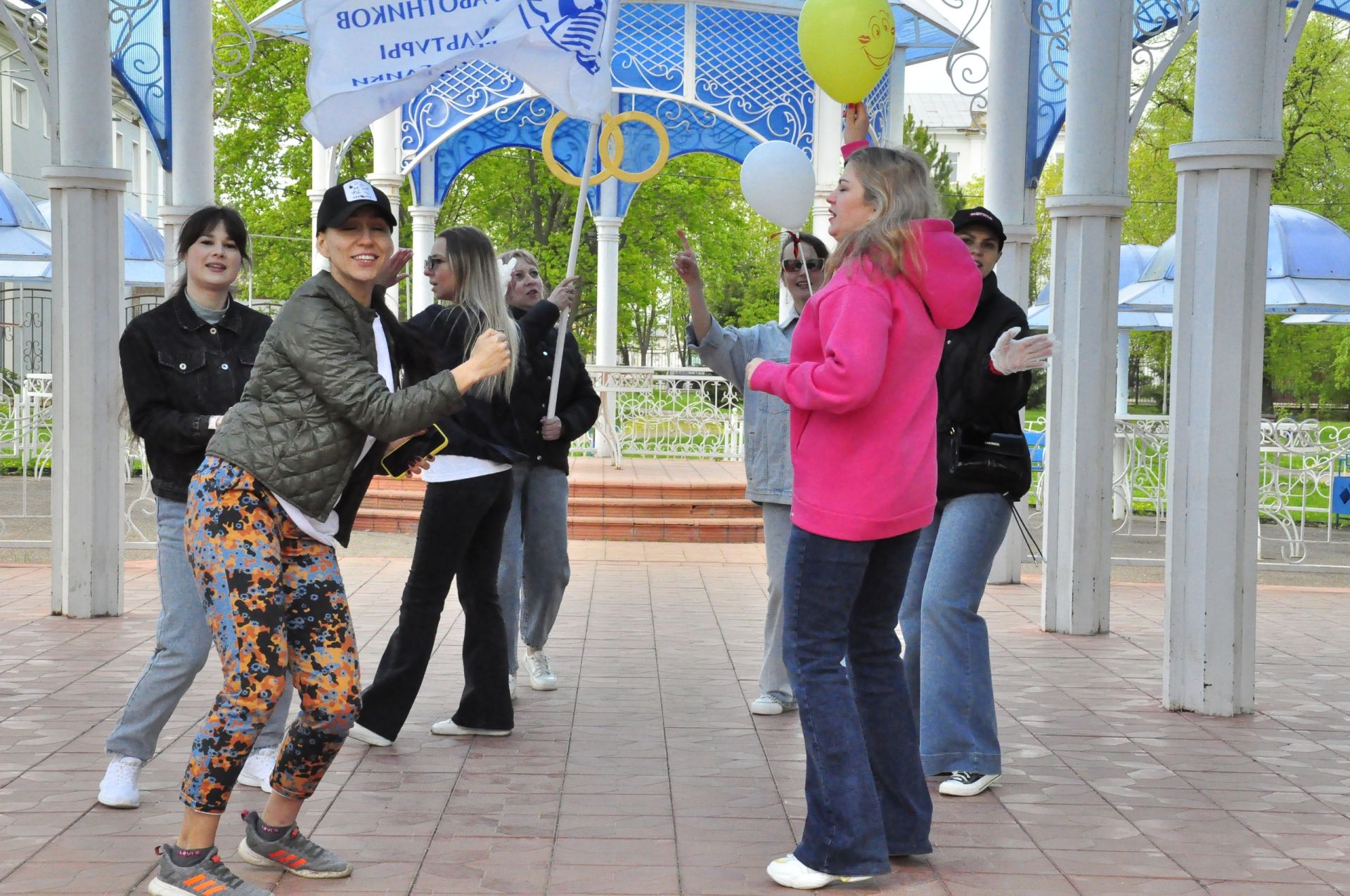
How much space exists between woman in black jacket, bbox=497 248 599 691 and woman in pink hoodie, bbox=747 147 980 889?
6.82 feet

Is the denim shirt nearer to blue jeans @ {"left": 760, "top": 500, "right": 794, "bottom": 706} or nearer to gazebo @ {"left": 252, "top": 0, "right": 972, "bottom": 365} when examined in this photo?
blue jeans @ {"left": 760, "top": 500, "right": 794, "bottom": 706}

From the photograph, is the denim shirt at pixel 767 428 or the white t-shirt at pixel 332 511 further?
the denim shirt at pixel 767 428

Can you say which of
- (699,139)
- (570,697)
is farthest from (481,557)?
(699,139)

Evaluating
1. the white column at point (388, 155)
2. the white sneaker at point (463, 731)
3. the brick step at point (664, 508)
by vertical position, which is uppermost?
the white column at point (388, 155)

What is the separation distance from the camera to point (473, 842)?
4.07 metres

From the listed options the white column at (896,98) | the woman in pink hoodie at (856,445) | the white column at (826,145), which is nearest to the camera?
the woman in pink hoodie at (856,445)

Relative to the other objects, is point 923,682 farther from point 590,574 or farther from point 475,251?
point 590,574

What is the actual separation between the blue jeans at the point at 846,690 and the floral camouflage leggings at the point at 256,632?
1.18 metres

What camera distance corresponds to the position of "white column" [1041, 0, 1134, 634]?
780 centimetres

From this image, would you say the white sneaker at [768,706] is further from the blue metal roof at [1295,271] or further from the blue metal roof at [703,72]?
the blue metal roof at [703,72]

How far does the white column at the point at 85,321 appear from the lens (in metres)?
7.66

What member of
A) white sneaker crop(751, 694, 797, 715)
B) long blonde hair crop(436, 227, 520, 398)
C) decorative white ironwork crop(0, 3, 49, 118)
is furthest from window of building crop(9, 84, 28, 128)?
white sneaker crop(751, 694, 797, 715)

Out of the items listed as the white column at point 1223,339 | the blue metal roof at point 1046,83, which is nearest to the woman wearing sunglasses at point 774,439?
the white column at point 1223,339

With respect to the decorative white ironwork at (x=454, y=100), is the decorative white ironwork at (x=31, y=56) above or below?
below
